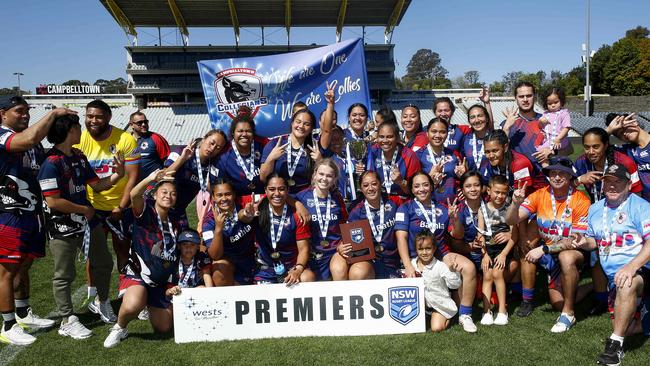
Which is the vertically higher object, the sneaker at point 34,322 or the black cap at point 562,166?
the black cap at point 562,166

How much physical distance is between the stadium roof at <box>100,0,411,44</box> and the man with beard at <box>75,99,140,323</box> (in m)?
28.7

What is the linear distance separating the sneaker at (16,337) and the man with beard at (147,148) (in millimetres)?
1783

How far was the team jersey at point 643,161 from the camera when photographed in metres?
4.68

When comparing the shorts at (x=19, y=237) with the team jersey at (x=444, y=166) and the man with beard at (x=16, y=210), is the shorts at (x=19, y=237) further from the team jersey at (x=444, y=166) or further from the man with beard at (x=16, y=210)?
the team jersey at (x=444, y=166)

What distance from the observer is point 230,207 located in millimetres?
4367

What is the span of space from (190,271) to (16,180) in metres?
1.66

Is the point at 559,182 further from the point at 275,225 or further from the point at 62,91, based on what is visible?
the point at 62,91

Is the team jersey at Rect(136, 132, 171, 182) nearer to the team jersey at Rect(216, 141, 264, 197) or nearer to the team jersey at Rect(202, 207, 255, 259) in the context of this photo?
the team jersey at Rect(216, 141, 264, 197)

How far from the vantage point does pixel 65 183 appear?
4.20 meters

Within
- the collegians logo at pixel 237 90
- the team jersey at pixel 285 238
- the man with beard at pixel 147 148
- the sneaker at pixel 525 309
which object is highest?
the collegians logo at pixel 237 90

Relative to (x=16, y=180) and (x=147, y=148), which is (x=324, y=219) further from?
(x=16, y=180)

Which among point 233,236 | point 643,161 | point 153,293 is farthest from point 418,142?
point 153,293

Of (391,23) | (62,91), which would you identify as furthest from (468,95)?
(62,91)

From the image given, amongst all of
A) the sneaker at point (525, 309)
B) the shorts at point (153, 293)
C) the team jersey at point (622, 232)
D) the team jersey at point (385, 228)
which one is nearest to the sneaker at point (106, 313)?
the shorts at point (153, 293)
